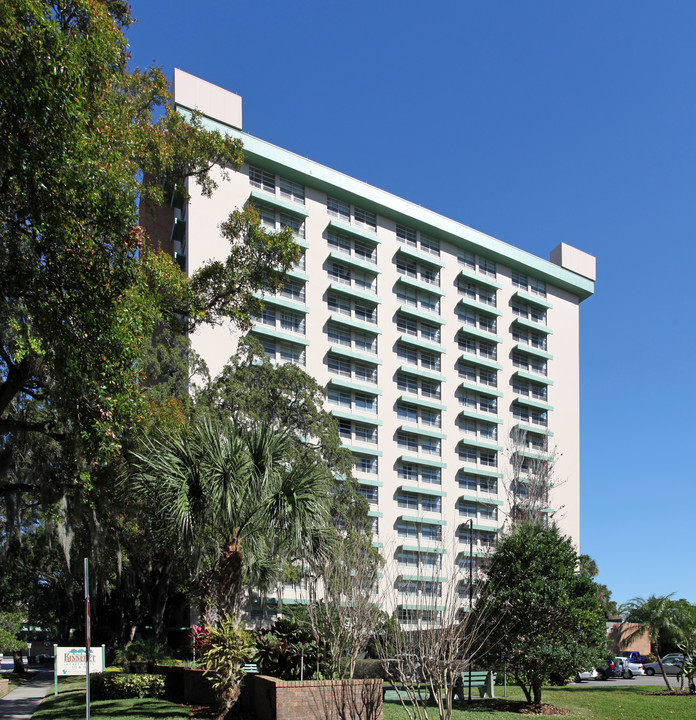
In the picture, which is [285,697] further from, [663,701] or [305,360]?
[305,360]

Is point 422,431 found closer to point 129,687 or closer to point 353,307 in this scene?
point 353,307

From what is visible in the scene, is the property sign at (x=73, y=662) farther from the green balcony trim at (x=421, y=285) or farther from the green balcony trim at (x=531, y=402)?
the green balcony trim at (x=531, y=402)

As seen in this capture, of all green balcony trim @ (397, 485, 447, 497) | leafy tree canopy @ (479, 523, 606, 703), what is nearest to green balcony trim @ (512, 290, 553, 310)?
green balcony trim @ (397, 485, 447, 497)

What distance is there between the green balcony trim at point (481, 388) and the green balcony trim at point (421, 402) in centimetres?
311

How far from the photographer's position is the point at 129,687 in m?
22.2

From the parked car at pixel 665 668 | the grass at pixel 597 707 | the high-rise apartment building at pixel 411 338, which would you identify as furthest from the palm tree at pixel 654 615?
the high-rise apartment building at pixel 411 338

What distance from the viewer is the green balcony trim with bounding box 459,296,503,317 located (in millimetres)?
66625

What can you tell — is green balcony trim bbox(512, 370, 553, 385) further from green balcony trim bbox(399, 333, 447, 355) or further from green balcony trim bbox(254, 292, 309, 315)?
green balcony trim bbox(254, 292, 309, 315)

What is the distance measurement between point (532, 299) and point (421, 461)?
21.1 metres

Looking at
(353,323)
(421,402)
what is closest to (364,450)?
(421,402)

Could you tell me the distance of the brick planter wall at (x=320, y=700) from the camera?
14812 mm

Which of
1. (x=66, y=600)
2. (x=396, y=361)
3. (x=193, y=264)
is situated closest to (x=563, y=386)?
(x=396, y=361)

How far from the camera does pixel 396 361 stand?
6119cm

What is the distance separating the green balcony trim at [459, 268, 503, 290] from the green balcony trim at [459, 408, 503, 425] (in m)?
11.5
